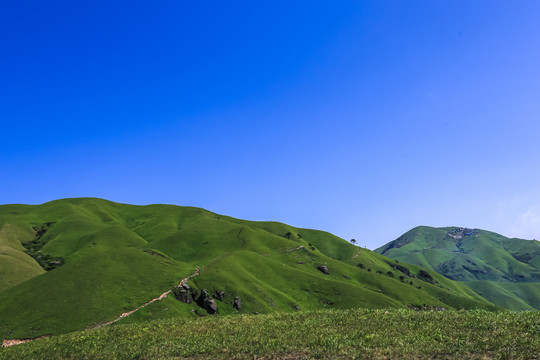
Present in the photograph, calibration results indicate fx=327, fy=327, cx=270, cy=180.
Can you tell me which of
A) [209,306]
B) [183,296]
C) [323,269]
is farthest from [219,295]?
[323,269]

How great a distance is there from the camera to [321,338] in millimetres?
23250

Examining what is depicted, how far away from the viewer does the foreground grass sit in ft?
63.4

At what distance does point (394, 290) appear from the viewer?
19062cm

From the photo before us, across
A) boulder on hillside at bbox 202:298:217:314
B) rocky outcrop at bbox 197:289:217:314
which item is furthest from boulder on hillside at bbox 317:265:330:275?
boulder on hillside at bbox 202:298:217:314

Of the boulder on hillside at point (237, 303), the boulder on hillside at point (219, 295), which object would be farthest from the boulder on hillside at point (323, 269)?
the boulder on hillside at point (219, 295)

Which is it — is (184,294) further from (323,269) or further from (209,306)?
(323,269)

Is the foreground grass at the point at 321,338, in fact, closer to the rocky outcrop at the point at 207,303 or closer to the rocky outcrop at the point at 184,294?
the rocky outcrop at the point at 184,294

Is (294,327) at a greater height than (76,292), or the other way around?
(294,327)

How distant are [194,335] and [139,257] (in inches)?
4695

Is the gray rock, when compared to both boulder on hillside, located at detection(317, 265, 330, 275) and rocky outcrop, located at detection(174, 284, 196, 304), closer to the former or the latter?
rocky outcrop, located at detection(174, 284, 196, 304)

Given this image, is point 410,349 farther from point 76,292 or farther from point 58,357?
point 76,292

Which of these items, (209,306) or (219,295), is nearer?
(209,306)

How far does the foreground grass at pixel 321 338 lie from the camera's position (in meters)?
19.3

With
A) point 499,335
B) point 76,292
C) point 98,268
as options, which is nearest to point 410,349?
point 499,335
